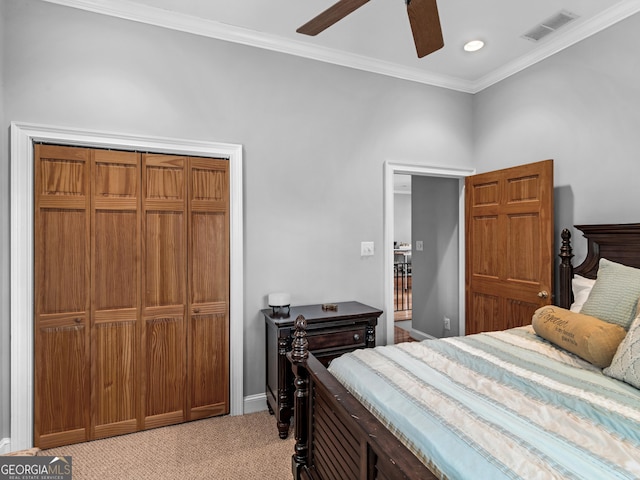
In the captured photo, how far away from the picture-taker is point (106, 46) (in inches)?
95.8

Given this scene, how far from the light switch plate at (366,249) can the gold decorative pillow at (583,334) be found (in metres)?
1.50

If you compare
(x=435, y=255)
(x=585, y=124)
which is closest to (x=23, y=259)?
(x=435, y=255)

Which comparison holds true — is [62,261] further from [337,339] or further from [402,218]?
[402,218]

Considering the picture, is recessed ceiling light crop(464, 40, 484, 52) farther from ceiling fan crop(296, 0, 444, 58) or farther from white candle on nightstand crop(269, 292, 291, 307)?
white candle on nightstand crop(269, 292, 291, 307)

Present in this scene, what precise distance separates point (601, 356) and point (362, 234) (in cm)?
193

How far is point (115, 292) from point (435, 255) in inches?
134

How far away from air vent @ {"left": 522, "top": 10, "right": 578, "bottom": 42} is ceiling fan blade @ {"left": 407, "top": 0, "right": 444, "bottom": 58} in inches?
54.9

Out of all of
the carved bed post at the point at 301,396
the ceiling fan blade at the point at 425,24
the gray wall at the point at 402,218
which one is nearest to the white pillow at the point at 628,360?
the carved bed post at the point at 301,396

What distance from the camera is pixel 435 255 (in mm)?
4391

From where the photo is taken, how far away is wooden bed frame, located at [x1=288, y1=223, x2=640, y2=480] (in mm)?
1036

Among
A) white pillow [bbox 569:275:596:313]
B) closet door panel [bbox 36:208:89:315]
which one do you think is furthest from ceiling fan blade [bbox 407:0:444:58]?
closet door panel [bbox 36:208:89:315]

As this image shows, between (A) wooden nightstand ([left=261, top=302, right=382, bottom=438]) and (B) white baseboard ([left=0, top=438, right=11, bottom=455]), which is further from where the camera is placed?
(A) wooden nightstand ([left=261, top=302, right=382, bottom=438])

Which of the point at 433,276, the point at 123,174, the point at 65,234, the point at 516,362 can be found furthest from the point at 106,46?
the point at 433,276

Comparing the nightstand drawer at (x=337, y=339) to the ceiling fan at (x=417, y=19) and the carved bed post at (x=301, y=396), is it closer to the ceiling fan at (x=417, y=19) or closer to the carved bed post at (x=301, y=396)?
the carved bed post at (x=301, y=396)
